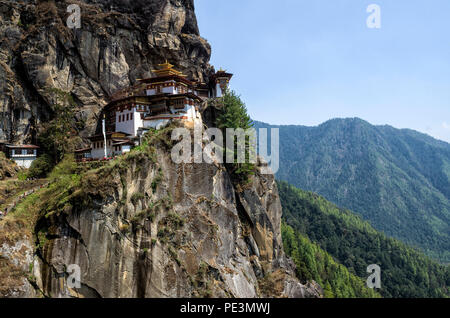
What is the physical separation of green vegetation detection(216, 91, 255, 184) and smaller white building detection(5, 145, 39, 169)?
30207mm

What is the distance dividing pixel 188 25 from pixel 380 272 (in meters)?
132

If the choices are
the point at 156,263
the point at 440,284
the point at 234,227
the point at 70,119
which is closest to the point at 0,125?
the point at 70,119

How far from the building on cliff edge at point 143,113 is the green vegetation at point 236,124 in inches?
192

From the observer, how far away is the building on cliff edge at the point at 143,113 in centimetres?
4744

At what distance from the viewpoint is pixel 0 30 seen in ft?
176

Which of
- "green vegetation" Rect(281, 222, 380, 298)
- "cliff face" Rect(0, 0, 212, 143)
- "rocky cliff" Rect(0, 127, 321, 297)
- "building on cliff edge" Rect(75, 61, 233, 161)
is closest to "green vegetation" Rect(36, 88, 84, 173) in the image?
"cliff face" Rect(0, 0, 212, 143)

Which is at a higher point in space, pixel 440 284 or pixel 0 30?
Answer: pixel 0 30

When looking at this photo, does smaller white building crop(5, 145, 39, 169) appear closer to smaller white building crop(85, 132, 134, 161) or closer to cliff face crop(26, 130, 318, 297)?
smaller white building crop(85, 132, 134, 161)

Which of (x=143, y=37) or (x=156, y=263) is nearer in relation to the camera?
(x=156, y=263)

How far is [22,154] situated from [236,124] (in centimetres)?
3422

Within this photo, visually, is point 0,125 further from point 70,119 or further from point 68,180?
point 68,180

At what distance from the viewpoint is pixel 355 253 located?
155000 millimetres

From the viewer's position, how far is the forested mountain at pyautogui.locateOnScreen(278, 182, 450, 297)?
376ft

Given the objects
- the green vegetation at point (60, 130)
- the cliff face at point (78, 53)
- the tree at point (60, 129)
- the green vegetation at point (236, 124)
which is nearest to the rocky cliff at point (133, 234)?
the green vegetation at point (236, 124)
